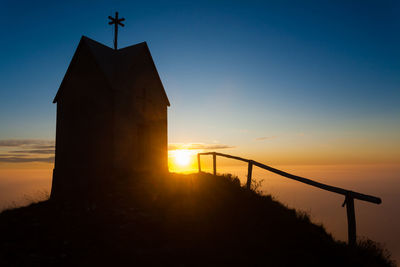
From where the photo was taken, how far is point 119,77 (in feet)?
46.1

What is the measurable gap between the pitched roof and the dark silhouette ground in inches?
270

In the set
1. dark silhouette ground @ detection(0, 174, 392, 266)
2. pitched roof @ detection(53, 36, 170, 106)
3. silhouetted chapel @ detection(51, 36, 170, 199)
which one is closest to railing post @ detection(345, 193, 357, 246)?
dark silhouette ground @ detection(0, 174, 392, 266)

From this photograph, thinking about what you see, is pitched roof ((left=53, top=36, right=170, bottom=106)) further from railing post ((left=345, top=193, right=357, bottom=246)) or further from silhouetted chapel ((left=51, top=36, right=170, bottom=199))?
railing post ((left=345, top=193, right=357, bottom=246))

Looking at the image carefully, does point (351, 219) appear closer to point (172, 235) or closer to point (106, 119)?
point (172, 235)

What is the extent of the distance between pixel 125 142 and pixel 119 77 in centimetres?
360

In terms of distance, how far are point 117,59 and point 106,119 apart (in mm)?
4183

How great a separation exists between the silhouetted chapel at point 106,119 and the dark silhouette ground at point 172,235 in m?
3.80

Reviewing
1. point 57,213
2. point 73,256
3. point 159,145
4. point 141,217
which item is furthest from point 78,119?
point 73,256

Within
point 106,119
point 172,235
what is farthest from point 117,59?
point 172,235

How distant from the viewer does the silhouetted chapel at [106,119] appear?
1330cm

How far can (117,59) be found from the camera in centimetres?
1530

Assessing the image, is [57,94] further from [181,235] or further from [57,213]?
[181,235]

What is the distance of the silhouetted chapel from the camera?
43.6 feet

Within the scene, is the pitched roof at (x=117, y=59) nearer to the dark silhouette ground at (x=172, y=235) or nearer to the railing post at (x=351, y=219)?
the dark silhouette ground at (x=172, y=235)
